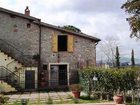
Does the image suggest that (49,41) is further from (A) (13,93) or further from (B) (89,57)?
(A) (13,93)

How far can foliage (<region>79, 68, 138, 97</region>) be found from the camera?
26359 mm

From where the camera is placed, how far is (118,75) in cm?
2656

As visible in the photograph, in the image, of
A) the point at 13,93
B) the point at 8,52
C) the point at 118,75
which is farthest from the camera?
the point at 8,52

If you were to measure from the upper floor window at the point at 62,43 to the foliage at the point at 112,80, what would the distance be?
9081mm

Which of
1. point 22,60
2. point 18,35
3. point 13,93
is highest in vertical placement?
point 18,35

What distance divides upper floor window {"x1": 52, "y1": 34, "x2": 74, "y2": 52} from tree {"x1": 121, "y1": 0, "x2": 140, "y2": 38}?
35.0 ft

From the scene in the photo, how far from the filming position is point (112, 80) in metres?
26.9

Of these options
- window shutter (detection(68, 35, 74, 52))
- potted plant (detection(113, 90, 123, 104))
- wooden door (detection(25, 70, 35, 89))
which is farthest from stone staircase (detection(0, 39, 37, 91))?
potted plant (detection(113, 90, 123, 104))

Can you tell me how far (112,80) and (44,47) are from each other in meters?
12.3

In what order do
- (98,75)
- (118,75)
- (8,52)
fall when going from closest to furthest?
(118,75)
(98,75)
(8,52)

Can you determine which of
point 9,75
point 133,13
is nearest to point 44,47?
point 9,75

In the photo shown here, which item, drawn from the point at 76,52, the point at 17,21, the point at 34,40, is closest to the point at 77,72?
the point at 76,52

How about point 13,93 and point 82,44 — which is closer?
point 13,93

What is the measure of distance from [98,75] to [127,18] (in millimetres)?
4534
